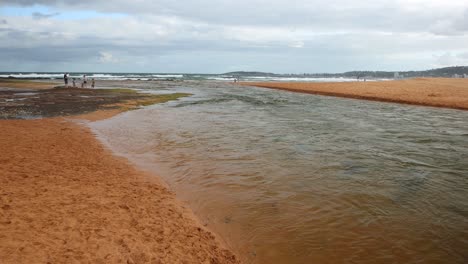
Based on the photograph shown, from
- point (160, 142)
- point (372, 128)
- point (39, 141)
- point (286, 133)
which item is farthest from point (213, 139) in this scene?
point (372, 128)

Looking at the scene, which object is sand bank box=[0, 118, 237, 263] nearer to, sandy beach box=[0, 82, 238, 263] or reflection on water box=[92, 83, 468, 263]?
sandy beach box=[0, 82, 238, 263]

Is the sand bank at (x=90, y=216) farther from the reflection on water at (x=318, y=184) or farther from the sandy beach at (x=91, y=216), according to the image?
the reflection on water at (x=318, y=184)

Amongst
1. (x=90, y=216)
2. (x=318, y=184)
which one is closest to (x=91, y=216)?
(x=90, y=216)

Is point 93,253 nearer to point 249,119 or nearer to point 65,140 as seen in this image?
point 65,140

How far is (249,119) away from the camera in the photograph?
2369 centimetres

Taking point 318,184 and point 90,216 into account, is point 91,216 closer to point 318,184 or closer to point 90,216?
point 90,216

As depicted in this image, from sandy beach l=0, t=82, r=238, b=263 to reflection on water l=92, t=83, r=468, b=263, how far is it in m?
0.78

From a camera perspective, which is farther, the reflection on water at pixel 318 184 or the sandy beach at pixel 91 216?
the reflection on water at pixel 318 184

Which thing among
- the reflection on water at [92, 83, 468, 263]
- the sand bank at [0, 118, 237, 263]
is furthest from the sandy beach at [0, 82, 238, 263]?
the reflection on water at [92, 83, 468, 263]

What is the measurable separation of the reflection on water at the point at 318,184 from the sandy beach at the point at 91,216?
Answer: 0.78 meters

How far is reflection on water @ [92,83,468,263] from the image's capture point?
262 inches

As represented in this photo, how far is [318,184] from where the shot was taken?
10.1m

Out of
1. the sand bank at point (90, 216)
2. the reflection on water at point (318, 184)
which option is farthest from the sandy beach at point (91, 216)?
the reflection on water at point (318, 184)

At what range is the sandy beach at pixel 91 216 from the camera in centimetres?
535
